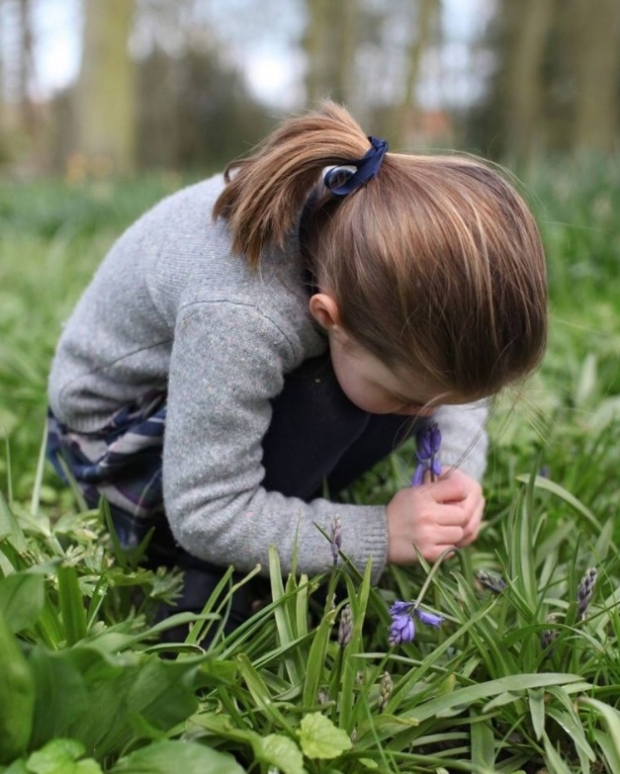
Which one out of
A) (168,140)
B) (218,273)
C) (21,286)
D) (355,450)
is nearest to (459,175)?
(218,273)

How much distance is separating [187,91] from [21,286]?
12.3 metres

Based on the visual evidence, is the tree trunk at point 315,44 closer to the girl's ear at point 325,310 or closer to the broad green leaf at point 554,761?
the girl's ear at point 325,310

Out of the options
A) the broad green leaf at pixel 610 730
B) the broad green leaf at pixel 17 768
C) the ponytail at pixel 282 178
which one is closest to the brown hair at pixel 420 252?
the ponytail at pixel 282 178

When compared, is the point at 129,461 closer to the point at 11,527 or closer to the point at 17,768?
the point at 11,527

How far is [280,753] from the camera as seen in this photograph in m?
1.04

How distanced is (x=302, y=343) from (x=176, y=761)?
0.64 m

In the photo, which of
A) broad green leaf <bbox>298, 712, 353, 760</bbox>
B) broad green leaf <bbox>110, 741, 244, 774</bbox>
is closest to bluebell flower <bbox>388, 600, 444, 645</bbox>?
broad green leaf <bbox>298, 712, 353, 760</bbox>

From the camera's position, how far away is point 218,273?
1348mm

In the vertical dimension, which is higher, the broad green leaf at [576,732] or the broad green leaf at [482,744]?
the broad green leaf at [576,732]

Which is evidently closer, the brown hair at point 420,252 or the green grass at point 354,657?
the green grass at point 354,657

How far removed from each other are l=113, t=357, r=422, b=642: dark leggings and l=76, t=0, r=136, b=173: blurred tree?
7725 millimetres

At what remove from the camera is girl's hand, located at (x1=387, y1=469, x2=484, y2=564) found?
1431mm

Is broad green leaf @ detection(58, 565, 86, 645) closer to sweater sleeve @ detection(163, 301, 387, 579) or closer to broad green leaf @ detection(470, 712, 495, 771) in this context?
sweater sleeve @ detection(163, 301, 387, 579)

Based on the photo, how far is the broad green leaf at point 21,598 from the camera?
1006mm
